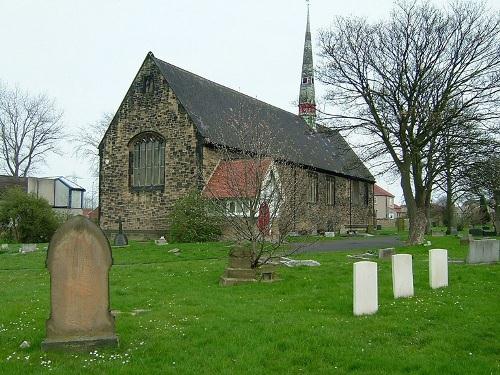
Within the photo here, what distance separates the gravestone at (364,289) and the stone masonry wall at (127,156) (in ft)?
Answer: 64.3

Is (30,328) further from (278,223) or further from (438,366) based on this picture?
(278,223)

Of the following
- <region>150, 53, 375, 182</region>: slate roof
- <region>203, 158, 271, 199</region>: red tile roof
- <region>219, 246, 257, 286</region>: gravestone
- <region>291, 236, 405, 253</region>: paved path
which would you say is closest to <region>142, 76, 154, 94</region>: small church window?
<region>150, 53, 375, 182</region>: slate roof

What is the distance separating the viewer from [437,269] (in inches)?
432

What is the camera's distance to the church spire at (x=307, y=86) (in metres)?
45.7

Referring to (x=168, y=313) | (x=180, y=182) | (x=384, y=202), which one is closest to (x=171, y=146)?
(x=180, y=182)

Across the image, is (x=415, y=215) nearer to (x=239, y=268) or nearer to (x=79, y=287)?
(x=239, y=268)

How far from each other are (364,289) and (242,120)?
17.9 metres

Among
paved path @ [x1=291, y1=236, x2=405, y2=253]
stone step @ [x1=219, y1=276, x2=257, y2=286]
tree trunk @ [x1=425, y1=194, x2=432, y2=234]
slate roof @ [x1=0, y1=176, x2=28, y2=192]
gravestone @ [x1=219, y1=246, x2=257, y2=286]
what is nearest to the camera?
stone step @ [x1=219, y1=276, x2=257, y2=286]

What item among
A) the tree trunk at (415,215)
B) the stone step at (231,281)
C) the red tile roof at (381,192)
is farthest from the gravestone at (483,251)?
the red tile roof at (381,192)

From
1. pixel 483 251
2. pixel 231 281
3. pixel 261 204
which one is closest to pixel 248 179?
pixel 261 204

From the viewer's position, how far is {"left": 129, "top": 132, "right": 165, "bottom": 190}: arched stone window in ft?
96.4

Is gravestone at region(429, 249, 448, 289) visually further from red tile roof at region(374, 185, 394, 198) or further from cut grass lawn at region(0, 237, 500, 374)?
red tile roof at region(374, 185, 394, 198)

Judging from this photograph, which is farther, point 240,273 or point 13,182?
point 13,182

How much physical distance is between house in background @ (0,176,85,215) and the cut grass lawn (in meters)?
38.9
